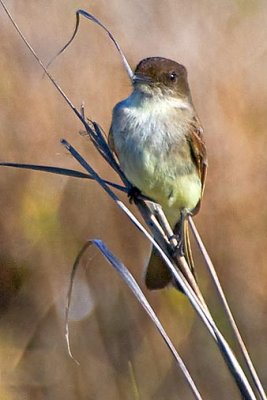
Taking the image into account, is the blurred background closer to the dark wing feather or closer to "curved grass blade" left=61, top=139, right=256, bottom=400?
the dark wing feather

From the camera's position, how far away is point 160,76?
3.30m

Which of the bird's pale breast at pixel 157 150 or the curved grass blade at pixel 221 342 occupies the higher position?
the bird's pale breast at pixel 157 150

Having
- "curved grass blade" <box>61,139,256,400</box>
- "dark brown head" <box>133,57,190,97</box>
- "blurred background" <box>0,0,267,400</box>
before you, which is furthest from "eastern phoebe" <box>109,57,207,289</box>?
"blurred background" <box>0,0,267,400</box>

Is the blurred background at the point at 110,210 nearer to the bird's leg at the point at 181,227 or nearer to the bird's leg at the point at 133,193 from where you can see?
the bird's leg at the point at 181,227

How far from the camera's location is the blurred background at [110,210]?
14.0 feet

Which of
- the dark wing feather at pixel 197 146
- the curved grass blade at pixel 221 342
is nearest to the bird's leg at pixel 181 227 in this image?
the dark wing feather at pixel 197 146

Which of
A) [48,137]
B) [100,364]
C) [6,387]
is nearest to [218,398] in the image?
[100,364]

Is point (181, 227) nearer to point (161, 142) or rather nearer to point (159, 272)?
point (159, 272)

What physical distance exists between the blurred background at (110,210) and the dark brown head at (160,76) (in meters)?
1.04

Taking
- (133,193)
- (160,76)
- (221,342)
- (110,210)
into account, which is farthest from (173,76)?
(110,210)

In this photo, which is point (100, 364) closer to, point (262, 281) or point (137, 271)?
point (137, 271)

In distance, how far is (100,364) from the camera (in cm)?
416

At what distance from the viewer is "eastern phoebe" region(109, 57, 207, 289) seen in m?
3.16

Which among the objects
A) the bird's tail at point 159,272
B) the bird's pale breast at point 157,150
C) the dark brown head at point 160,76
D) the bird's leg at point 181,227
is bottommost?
the bird's tail at point 159,272
